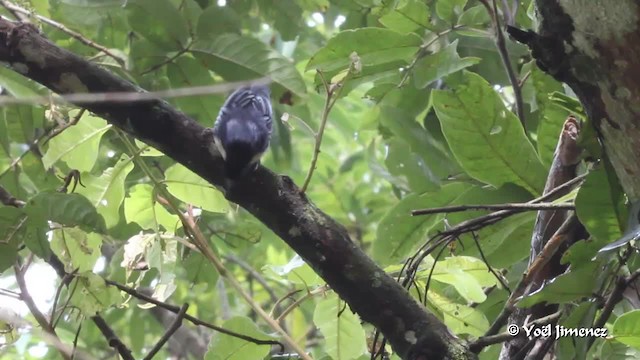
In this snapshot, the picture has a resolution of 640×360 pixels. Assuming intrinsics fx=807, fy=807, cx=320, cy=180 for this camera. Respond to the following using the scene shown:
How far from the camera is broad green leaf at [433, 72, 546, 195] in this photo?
169 centimetres


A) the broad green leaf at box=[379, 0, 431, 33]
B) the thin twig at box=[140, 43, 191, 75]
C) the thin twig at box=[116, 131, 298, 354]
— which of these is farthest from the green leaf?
the broad green leaf at box=[379, 0, 431, 33]

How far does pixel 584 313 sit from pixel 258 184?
0.61 m

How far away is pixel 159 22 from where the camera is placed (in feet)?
6.80

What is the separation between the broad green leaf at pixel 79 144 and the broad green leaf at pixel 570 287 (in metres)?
1.06

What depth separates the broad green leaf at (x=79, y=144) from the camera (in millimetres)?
1880

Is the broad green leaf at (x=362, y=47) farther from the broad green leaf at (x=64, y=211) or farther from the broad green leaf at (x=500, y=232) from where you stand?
the broad green leaf at (x=64, y=211)

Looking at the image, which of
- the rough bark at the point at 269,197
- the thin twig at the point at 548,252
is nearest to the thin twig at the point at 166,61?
the rough bark at the point at 269,197

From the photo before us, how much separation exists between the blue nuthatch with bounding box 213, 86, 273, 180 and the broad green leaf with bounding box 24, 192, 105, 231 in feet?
1.07

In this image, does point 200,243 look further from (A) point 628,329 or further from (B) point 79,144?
(A) point 628,329

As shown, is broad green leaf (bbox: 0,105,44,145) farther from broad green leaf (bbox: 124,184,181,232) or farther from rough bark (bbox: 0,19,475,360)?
rough bark (bbox: 0,19,475,360)

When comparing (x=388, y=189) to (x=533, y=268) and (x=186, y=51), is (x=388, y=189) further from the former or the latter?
(x=533, y=268)

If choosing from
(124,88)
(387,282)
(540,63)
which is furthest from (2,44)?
(540,63)

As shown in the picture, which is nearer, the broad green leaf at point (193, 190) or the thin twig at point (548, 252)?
the thin twig at point (548, 252)

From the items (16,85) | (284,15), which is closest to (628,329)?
(16,85)
